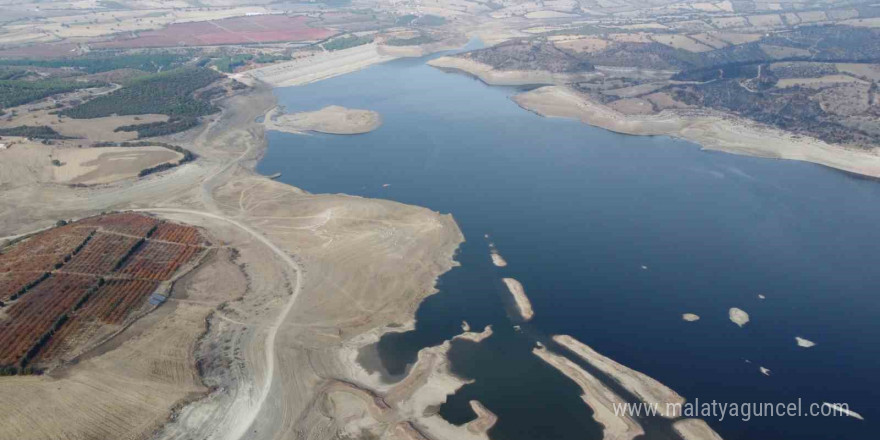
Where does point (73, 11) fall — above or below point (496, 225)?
above

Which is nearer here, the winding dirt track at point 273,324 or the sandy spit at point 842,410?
the winding dirt track at point 273,324

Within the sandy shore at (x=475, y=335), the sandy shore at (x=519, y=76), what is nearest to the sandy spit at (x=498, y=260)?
the sandy shore at (x=475, y=335)

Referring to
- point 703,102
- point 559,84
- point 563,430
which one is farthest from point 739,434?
point 559,84

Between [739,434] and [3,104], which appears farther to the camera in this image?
[3,104]

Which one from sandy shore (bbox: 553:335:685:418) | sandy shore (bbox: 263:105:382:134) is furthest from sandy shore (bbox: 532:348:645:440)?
sandy shore (bbox: 263:105:382:134)

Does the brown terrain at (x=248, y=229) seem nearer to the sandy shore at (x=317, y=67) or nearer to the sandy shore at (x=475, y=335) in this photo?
the sandy shore at (x=475, y=335)

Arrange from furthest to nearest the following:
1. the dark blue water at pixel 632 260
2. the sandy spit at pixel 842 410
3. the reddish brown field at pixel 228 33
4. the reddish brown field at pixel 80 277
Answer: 1. the reddish brown field at pixel 228 33
2. the reddish brown field at pixel 80 277
3. the dark blue water at pixel 632 260
4. the sandy spit at pixel 842 410

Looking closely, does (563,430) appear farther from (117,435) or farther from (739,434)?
(117,435)

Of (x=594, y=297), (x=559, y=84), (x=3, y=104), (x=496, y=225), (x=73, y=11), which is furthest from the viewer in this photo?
(x=73, y=11)

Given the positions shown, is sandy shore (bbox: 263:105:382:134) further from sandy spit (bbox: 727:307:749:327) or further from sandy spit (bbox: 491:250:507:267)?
sandy spit (bbox: 727:307:749:327)
